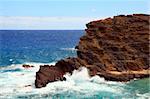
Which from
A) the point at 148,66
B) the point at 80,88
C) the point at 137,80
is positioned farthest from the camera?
the point at 148,66

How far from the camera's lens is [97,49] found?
2185 inches

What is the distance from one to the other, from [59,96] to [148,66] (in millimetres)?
14089

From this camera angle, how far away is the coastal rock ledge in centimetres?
5188

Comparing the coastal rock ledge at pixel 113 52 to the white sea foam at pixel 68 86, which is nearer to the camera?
the white sea foam at pixel 68 86

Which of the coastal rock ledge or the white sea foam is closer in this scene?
the white sea foam

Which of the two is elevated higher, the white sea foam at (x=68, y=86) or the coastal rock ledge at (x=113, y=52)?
the coastal rock ledge at (x=113, y=52)

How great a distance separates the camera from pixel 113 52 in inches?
2179

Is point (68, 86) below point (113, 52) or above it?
below

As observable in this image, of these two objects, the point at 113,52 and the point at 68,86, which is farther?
the point at 113,52

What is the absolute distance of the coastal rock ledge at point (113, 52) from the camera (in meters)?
51.9

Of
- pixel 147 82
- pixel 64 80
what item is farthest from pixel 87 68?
pixel 147 82

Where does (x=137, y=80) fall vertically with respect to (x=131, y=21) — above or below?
below

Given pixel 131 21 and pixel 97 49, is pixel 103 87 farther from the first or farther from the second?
pixel 131 21

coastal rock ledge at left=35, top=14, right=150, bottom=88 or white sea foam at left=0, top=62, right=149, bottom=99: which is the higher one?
coastal rock ledge at left=35, top=14, right=150, bottom=88
